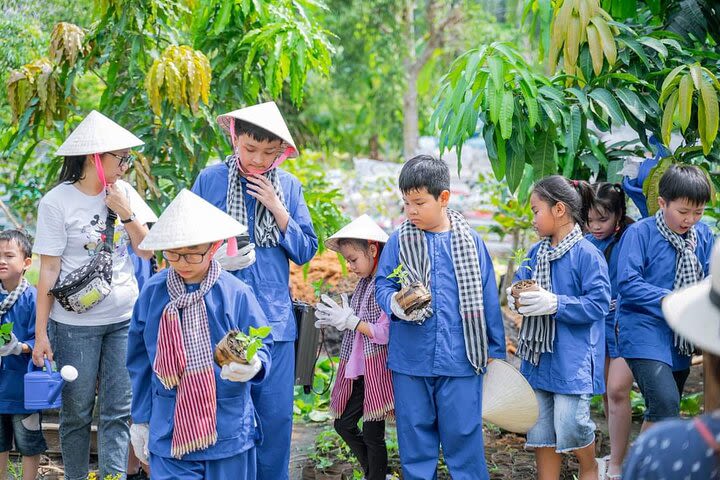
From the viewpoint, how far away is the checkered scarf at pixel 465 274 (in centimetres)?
412

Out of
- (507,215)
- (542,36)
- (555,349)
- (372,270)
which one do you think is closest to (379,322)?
(372,270)

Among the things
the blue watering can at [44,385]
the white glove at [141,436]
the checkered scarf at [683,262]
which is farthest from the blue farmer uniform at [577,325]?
the blue watering can at [44,385]

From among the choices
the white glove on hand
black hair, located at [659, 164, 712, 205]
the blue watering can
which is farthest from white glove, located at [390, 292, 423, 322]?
the blue watering can

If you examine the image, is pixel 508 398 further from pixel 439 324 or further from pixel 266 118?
pixel 266 118

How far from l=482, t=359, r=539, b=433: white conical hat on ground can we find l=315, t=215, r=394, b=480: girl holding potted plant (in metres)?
0.53

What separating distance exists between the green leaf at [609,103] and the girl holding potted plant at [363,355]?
1397 millimetres

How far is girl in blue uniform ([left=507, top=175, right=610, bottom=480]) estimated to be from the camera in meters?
4.17

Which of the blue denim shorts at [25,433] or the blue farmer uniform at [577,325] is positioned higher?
the blue farmer uniform at [577,325]

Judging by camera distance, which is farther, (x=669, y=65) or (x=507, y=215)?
(x=507, y=215)

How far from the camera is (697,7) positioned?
5562 millimetres

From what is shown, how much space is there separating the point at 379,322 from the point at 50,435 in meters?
2.13

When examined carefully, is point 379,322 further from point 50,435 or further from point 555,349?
point 50,435

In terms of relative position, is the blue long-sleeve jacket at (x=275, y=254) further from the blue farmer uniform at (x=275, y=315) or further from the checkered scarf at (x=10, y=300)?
the checkered scarf at (x=10, y=300)

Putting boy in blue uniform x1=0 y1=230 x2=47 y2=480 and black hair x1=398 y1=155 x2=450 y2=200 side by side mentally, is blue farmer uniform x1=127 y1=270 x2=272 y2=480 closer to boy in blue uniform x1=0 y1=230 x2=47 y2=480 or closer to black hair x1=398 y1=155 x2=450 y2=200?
black hair x1=398 y1=155 x2=450 y2=200
